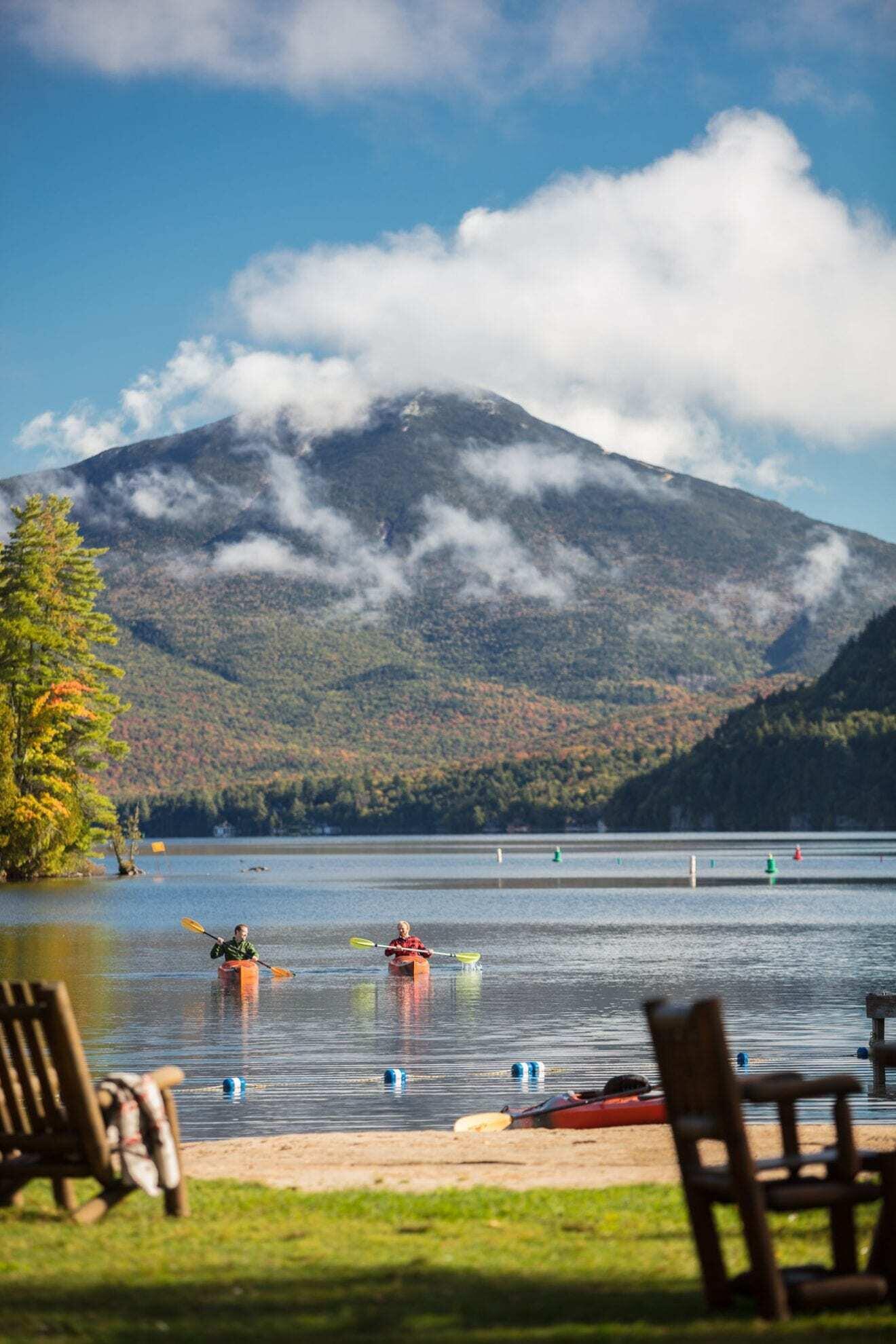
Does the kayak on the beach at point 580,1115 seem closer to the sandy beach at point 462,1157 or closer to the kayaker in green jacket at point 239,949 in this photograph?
the sandy beach at point 462,1157

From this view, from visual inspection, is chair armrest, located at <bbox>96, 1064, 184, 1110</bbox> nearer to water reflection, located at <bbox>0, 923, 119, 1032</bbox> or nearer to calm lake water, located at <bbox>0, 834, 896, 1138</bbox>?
calm lake water, located at <bbox>0, 834, 896, 1138</bbox>

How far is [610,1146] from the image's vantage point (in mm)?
15188

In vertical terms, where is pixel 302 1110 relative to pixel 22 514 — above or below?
below

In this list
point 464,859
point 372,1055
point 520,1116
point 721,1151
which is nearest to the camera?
point 721,1151

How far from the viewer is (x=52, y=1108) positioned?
959 centimetres

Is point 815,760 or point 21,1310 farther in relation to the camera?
point 815,760

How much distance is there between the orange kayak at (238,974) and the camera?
38.0 m

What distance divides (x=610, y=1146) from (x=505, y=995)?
20.9 m

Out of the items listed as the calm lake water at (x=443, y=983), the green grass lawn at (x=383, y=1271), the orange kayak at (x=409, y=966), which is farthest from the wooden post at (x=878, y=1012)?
the orange kayak at (x=409, y=966)

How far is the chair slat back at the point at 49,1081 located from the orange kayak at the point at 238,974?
93.5 feet

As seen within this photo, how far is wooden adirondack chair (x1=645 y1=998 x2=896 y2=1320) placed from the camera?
746 centimetres

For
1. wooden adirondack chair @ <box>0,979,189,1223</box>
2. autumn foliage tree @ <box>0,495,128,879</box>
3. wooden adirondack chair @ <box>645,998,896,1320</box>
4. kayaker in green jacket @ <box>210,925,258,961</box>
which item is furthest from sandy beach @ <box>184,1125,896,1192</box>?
autumn foliage tree @ <box>0,495,128,879</box>

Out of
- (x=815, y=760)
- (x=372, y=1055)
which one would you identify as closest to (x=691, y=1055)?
(x=372, y=1055)

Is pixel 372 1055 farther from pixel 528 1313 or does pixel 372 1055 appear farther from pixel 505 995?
pixel 528 1313
